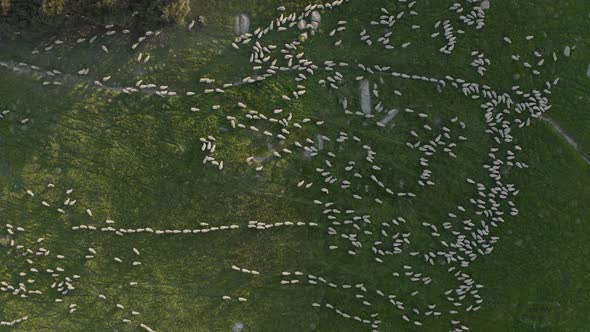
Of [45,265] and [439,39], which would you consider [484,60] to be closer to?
[439,39]

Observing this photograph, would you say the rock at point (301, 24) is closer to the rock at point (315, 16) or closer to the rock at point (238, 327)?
the rock at point (315, 16)

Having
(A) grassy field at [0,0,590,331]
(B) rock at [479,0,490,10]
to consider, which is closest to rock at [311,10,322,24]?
(A) grassy field at [0,0,590,331]

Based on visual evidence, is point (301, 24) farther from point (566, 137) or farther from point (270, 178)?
point (566, 137)

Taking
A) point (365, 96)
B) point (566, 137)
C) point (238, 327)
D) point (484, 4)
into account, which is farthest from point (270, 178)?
point (566, 137)

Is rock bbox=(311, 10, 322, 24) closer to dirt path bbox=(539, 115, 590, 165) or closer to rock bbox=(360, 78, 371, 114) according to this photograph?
rock bbox=(360, 78, 371, 114)

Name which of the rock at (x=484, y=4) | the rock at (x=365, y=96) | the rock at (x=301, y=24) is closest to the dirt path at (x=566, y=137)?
the rock at (x=484, y=4)
